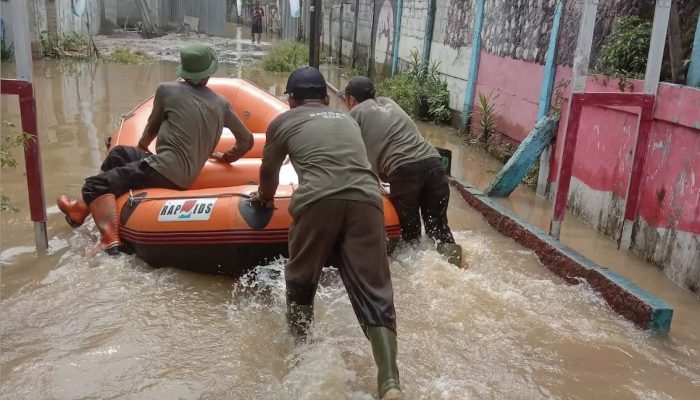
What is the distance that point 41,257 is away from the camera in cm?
446

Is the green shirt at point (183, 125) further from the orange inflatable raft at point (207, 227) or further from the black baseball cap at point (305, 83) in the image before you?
the black baseball cap at point (305, 83)

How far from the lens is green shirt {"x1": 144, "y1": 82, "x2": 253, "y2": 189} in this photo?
176 inches

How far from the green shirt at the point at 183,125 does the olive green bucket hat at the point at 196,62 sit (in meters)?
0.09

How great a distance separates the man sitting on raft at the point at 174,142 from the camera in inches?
176

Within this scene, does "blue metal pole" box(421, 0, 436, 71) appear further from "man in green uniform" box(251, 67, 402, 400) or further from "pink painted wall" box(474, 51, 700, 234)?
"man in green uniform" box(251, 67, 402, 400)

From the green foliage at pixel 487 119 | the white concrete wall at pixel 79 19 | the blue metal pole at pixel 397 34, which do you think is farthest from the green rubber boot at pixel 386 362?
the white concrete wall at pixel 79 19

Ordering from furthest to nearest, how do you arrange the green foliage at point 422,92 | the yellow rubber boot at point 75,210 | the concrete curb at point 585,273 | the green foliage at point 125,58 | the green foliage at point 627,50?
the green foliage at point 125,58
the green foliage at point 422,92
the green foliage at point 627,50
the yellow rubber boot at point 75,210
the concrete curb at point 585,273

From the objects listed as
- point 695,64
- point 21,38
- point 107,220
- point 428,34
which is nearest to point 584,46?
point 695,64

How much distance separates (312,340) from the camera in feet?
11.0

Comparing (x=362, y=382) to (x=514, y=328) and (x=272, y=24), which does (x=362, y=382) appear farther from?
(x=272, y=24)

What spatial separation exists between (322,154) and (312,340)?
100 cm

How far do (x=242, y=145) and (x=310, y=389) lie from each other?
237 cm

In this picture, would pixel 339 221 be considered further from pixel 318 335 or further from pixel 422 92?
pixel 422 92

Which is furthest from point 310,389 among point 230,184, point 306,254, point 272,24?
point 272,24
